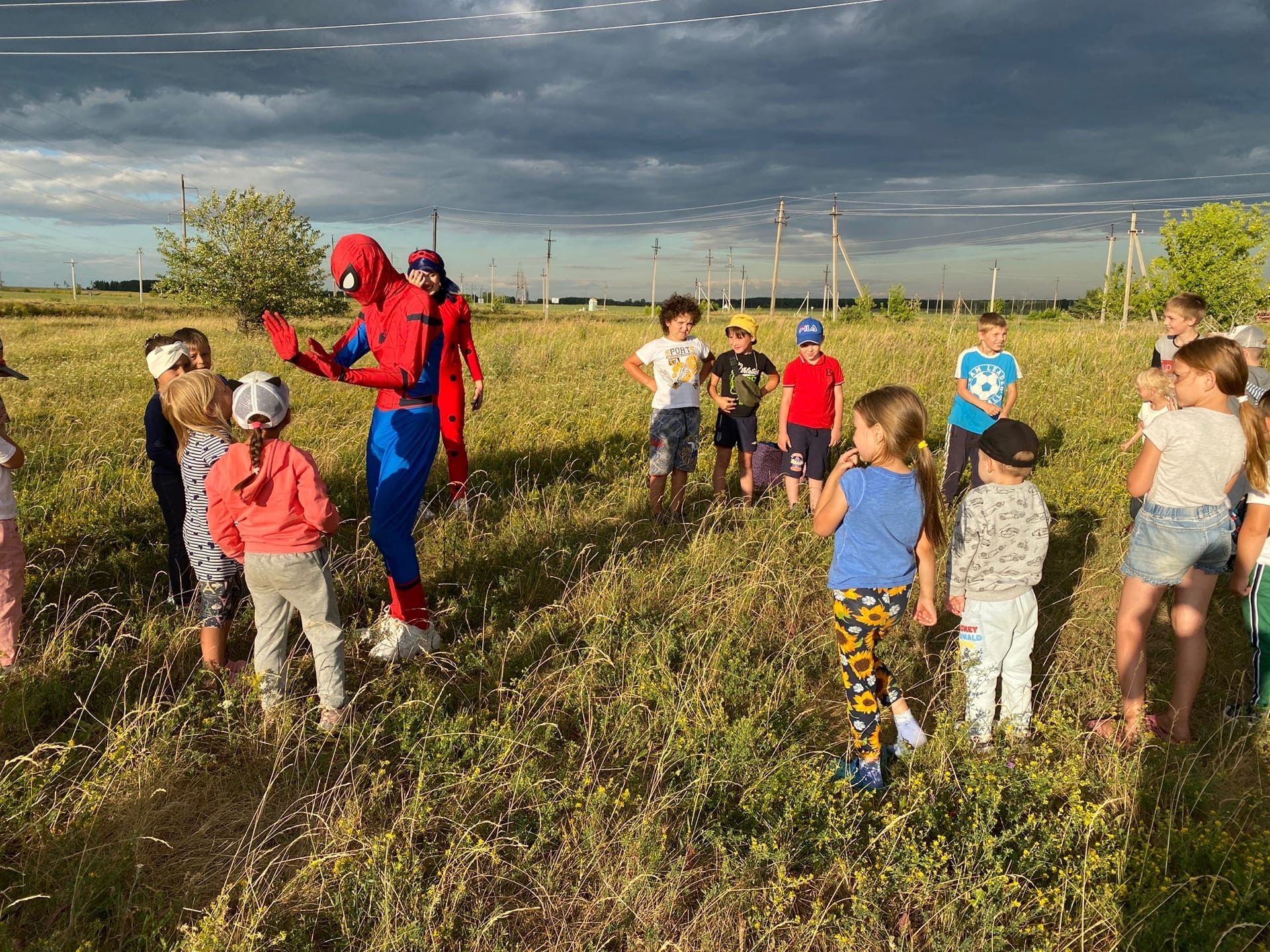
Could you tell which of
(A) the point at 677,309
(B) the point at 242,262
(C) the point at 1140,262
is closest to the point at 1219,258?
(C) the point at 1140,262

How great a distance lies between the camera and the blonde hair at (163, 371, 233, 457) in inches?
128

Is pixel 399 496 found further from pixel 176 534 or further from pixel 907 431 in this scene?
pixel 907 431

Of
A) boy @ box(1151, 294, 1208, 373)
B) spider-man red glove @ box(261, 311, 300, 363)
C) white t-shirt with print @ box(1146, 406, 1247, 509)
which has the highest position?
boy @ box(1151, 294, 1208, 373)

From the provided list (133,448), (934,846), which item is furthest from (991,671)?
(133,448)

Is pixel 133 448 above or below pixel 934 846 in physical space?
above

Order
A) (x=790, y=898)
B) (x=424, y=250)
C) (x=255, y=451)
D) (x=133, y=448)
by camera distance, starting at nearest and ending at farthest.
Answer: (x=790, y=898)
(x=255, y=451)
(x=424, y=250)
(x=133, y=448)

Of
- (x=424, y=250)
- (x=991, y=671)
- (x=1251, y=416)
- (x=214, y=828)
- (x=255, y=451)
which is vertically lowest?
(x=214, y=828)

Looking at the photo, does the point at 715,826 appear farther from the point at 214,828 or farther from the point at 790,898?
the point at 214,828

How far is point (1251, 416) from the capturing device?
3346mm

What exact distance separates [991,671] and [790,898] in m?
1.53

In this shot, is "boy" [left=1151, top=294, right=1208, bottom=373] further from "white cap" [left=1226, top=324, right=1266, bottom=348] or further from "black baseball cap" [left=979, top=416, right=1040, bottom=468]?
"black baseball cap" [left=979, top=416, right=1040, bottom=468]

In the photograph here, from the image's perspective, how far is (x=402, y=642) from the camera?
12.3 ft

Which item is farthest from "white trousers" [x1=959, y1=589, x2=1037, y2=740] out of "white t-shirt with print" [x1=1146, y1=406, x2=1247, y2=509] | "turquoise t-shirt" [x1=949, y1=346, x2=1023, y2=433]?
"turquoise t-shirt" [x1=949, y1=346, x2=1023, y2=433]

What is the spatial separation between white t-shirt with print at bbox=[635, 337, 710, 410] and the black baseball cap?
2.94 metres
